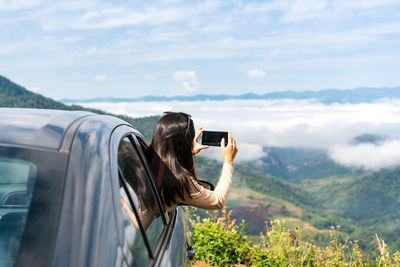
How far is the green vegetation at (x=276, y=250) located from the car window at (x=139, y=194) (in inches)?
150

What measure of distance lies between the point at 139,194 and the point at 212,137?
96cm

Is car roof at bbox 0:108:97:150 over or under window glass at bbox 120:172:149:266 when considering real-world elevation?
over

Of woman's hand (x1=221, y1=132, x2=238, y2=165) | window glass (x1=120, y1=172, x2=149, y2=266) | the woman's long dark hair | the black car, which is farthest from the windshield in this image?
woman's hand (x1=221, y1=132, x2=238, y2=165)

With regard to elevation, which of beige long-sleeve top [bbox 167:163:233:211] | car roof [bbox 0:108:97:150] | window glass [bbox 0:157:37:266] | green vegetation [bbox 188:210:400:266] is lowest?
green vegetation [bbox 188:210:400:266]

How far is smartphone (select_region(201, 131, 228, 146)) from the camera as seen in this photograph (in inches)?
118

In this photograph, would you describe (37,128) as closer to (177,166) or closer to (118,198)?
(118,198)

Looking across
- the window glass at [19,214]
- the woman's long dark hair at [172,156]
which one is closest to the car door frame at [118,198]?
the woman's long dark hair at [172,156]

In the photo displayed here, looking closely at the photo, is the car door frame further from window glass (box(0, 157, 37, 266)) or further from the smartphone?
the smartphone

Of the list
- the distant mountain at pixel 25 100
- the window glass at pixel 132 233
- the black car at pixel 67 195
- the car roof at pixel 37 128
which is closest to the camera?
the black car at pixel 67 195

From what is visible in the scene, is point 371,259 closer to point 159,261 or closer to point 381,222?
point 159,261

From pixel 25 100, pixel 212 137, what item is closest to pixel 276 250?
pixel 212 137

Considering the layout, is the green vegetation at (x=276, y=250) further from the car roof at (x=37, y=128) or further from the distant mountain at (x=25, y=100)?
the distant mountain at (x=25, y=100)

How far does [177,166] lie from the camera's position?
2.70 metres

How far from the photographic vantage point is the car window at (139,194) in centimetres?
188
